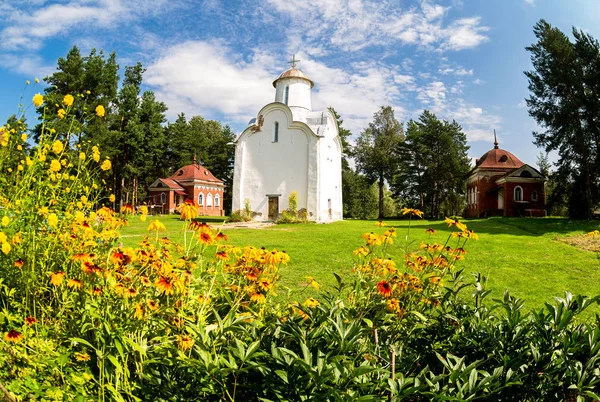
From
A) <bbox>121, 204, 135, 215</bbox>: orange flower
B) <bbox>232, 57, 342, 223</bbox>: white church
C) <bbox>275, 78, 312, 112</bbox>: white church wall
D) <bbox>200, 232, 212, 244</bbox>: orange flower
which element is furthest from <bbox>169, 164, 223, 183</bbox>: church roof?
<bbox>200, 232, 212, 244</bbox>: orange flower

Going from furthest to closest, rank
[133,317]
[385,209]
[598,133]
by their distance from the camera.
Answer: [385,209] < [598,133] < [133,317]

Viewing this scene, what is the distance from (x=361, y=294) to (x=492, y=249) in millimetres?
8970

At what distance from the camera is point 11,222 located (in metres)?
2.83

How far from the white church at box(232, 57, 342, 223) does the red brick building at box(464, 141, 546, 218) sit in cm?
1358

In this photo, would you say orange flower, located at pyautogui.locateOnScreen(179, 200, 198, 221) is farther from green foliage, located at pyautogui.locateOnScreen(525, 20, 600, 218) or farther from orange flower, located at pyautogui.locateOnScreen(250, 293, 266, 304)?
green foliage, located at pyautogui.locateOnScreen(525, 20, 600, 218)

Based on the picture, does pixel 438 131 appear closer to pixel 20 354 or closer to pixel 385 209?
pixel 385 209

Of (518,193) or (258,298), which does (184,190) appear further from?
(258,298)

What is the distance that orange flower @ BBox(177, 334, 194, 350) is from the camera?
6.81 feet

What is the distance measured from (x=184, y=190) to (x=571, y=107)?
31301 mm

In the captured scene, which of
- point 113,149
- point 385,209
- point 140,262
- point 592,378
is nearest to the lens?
point 592,378

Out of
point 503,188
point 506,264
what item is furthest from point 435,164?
point 506,264

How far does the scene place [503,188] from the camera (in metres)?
29.9

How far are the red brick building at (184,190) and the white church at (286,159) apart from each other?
48.5 feet

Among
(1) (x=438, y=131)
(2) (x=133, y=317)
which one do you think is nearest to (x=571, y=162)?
(1) (x=438, y=131)
